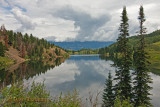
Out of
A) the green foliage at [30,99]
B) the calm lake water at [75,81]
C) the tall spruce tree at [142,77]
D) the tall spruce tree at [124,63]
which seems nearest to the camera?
the green foliage at [30,99]

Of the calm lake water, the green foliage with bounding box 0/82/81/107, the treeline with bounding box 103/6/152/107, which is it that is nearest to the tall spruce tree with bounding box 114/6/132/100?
the treeline with bounding box 103/6/152/107

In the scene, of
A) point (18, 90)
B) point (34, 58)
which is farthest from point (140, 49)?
point (34, 58)

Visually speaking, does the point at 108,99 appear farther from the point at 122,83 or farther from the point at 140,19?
the point at 140,19

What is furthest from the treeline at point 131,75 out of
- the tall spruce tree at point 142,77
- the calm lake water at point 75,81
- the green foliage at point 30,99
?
the green foliage at point 30,99

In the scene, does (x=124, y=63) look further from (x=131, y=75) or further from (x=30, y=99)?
(x=30, y=99)

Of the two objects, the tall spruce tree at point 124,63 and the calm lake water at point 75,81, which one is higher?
the tall spruce tree at point 124,63

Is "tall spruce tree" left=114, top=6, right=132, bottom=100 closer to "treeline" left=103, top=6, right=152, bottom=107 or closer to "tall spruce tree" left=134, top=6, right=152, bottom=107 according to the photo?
"treeline" left=103, top=6, right=152, bottom=107

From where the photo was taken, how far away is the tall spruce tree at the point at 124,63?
2945 cm

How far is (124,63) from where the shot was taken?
1188 inches

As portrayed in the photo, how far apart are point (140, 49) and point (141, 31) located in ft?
13.4

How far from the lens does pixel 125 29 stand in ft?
105

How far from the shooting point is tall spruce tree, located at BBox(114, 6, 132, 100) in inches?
1160

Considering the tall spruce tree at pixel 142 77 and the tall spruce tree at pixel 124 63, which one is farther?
the tall spruce tree at pixel 124 63

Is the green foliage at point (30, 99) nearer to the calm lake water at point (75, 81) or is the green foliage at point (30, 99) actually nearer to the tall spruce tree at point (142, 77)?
the calm lake water at point (75, 81)
